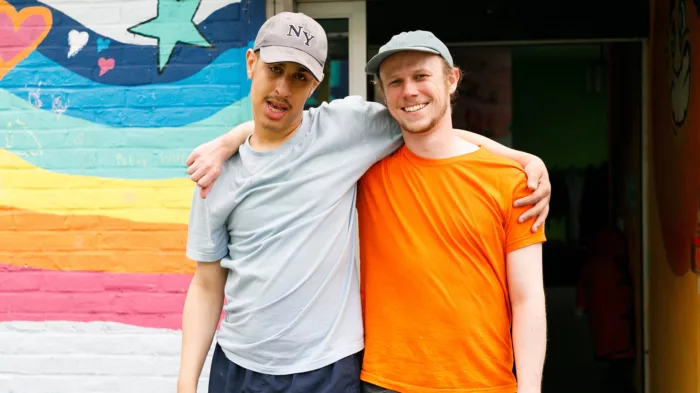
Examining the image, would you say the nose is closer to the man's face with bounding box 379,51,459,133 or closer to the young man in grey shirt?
the young man in grey shirt

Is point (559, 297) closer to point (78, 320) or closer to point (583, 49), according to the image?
point (583, 49)

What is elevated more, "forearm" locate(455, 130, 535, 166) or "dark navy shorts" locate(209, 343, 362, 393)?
"forearm" locate(455, 130, 535, 166)

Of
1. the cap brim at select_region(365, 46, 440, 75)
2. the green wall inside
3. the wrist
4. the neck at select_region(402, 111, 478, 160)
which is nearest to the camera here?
the cap brim at select_region(365, 46, 440, 75)

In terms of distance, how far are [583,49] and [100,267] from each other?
26.9ft

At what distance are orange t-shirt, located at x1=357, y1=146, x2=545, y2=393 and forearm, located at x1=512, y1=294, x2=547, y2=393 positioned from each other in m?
0.06

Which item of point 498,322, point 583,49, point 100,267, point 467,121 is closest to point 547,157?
point 583,49

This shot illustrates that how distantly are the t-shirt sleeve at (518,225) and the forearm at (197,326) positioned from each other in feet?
3.13

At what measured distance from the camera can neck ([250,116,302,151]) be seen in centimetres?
226

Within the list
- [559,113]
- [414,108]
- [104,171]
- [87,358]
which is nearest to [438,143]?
[414,108]

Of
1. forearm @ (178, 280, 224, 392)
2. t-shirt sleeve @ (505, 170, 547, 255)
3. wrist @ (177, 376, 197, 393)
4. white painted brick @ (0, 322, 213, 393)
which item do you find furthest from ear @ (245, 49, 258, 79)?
white painted brick @ (0, 322, 213, 393)

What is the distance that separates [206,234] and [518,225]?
944 mm

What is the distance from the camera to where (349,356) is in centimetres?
219

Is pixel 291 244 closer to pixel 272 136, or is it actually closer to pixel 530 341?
pixel 272 136

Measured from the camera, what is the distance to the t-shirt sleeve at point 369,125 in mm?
2295
